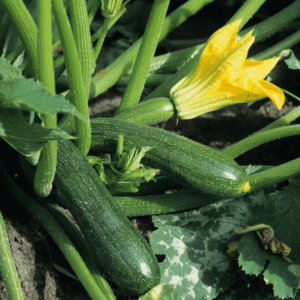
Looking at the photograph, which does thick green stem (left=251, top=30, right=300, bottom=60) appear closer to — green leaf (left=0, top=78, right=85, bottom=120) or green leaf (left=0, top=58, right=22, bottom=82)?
green leaf (left=0, top=58, right=22, bottom=82)

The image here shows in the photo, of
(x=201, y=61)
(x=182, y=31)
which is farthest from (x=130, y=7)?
(x=201, y=61)

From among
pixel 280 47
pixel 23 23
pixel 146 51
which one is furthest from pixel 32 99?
pixel 280 47

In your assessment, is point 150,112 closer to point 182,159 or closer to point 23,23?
point 182,159

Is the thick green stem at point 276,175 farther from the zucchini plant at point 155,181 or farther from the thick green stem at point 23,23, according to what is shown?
the thick green stem at point 23,23

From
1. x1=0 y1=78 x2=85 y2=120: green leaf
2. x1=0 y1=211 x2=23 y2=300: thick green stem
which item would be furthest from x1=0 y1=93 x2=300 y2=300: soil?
x1=0 y1=78 x2=85 y2=120: green leaf

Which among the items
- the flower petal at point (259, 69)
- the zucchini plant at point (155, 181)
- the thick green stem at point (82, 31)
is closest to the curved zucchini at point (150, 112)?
the zucchini plant at point (155, 181)

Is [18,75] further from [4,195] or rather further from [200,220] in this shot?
[200,220]
